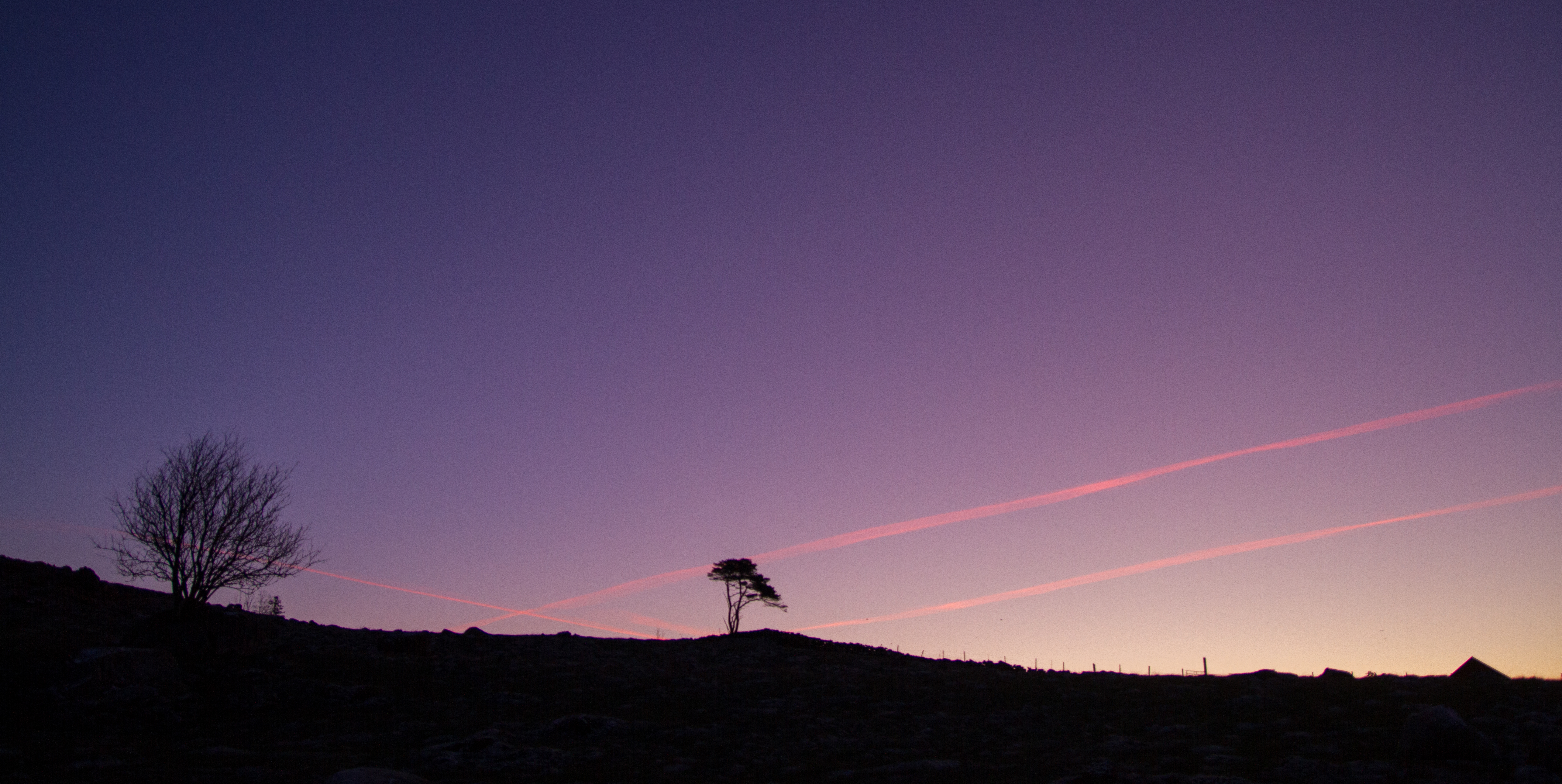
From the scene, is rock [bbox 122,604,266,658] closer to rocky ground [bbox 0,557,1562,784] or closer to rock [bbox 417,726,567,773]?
rocky ground [bbox 0,557,1562,784]

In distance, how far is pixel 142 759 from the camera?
2402 centimetres

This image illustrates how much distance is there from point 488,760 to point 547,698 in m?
10.6

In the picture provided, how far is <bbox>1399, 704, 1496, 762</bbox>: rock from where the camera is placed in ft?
67.2

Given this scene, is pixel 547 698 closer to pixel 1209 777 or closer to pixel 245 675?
pixel 245 675

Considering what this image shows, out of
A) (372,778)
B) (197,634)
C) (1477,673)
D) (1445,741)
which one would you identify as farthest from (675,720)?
(1477,673)

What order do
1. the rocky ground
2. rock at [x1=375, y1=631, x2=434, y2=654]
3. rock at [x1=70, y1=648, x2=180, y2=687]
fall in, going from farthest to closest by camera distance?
rock at [x1=375, y1=631, x2=434, y2=654] < rock at [x1=70, y1=648, x2=180, y2=687] < the rocky ground

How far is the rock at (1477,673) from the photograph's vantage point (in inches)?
1153

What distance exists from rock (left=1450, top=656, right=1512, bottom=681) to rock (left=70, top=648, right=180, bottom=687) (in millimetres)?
46384

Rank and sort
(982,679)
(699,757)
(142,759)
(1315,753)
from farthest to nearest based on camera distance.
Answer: (982,679)
(699,757)
(142,759)
(1315,753)

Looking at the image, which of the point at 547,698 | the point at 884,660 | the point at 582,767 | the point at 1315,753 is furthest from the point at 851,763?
the point at 884,660

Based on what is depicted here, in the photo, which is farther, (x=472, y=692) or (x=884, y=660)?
(x=884, y=660)

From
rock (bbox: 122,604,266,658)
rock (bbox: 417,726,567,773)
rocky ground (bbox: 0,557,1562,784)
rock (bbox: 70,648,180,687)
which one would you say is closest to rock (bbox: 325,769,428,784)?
rocky ground (bbox: 0,557,1562,784)

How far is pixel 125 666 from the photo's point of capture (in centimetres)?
3195

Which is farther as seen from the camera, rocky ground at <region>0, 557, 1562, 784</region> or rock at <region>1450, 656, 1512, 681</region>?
rock at <region>1450, 656, 1512, 681</region>
